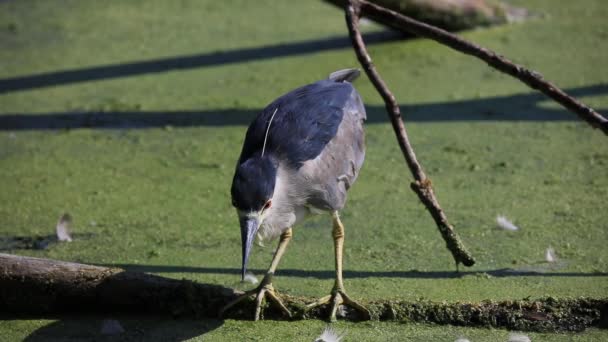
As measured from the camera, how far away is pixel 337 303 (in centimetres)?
301

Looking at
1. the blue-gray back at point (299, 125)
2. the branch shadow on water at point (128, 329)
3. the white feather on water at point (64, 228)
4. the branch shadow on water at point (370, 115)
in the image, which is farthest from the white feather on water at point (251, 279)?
the branch shadow on water at point (370, 115)

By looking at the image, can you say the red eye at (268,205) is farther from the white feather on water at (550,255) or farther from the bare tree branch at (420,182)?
the white feather on water at (550,255)

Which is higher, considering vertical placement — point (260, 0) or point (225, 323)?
A: point (260, 0)

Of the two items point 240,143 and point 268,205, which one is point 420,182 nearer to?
point 268,205

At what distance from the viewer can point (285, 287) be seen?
10.8ft

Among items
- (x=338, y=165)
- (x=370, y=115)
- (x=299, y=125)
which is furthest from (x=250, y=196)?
(x=370, y=115)

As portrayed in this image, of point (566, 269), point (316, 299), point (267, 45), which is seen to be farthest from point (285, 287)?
point (267, 45)

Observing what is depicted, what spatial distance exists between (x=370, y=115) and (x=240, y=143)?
0.75m

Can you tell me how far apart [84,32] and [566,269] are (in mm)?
4176

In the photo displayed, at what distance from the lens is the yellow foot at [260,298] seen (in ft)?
9.93

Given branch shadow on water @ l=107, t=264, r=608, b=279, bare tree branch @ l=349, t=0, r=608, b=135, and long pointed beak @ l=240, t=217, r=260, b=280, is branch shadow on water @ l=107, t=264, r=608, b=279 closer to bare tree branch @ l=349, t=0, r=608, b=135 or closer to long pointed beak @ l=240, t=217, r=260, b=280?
bare tree branch @ l=349, t=0, r=608, b=135

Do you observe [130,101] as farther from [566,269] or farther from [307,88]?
[566,269]

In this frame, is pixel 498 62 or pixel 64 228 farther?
pixel 64 228

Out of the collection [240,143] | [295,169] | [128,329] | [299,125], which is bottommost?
[128,329]
